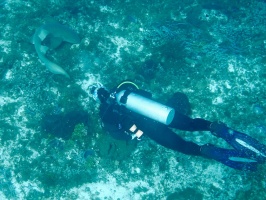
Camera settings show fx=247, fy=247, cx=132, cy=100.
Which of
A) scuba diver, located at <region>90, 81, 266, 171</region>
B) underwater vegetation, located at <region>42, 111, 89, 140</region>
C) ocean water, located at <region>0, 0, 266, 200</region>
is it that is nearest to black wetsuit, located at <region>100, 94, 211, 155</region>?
scuba diver, located at <region>90, 81, 266, 171</region>

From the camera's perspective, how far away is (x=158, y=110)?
434 centimetres

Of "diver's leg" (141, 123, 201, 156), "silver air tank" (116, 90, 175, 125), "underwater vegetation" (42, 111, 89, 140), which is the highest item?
"silver air tank" (116, 90, 175, 125)

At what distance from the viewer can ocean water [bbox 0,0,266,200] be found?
4.84 meters

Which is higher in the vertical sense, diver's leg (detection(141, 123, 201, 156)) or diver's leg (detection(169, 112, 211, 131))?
diver's leg (detection(169, 112, 211, 131))

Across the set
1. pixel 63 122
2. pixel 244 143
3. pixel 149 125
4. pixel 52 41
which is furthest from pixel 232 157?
pixel 52 41

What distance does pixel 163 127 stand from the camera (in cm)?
473

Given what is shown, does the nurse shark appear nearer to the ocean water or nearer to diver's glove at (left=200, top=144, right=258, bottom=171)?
the ocean water

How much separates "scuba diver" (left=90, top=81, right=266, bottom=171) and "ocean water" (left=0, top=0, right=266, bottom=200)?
1.94 ft

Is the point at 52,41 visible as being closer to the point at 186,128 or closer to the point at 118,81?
the point at 118,81

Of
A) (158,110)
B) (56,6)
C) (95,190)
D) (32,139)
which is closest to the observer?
(158,110)

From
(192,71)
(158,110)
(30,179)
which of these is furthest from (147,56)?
(30,179)

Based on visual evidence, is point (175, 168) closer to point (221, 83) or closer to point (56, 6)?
point (221, 83)

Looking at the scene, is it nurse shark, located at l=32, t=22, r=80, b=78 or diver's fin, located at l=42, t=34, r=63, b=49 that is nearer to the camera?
nurse shark, located at l=32, t=22, r=80, b=78

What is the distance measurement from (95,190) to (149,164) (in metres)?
1.18
